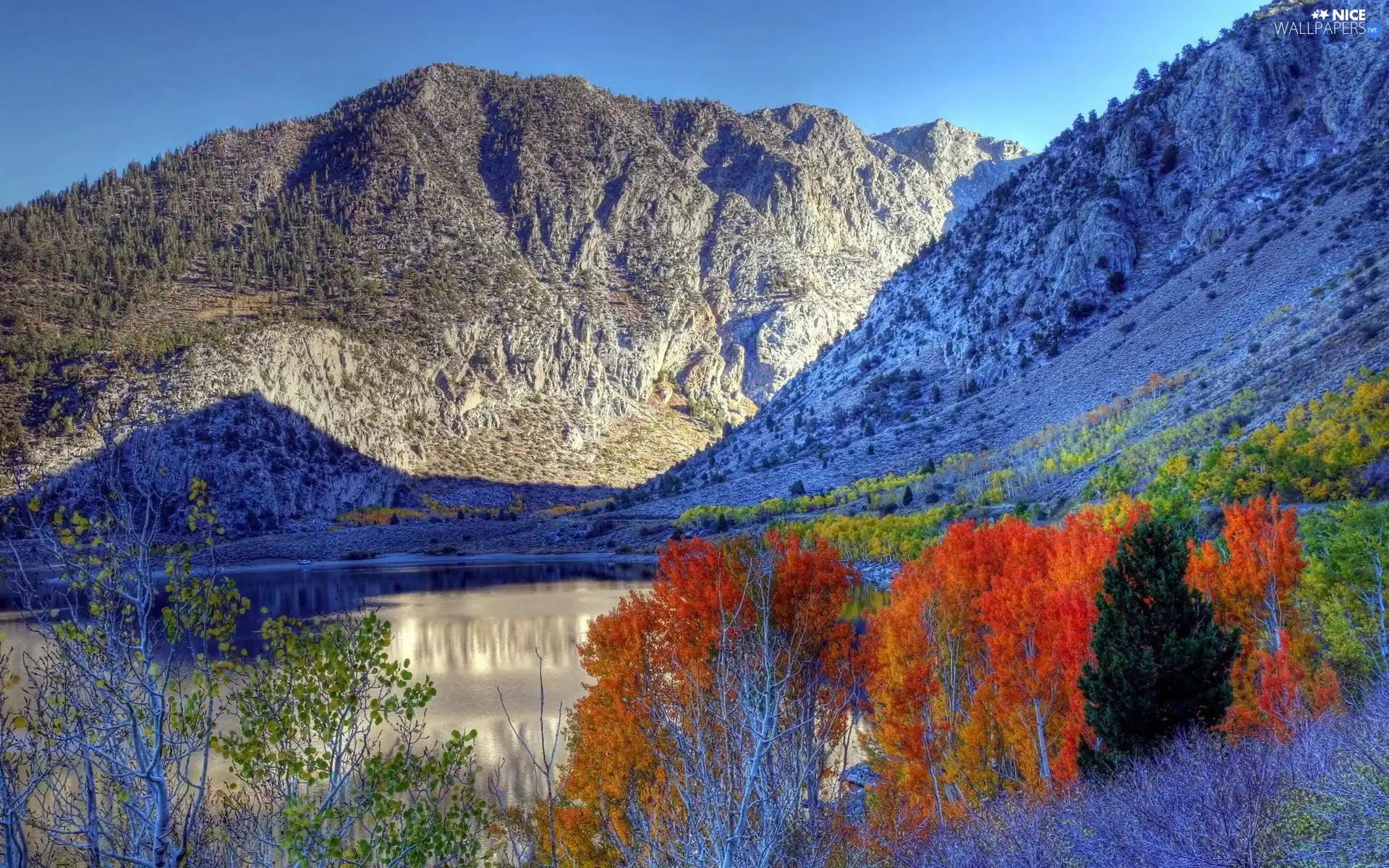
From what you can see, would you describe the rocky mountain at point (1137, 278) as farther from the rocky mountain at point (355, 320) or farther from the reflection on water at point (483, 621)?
the rocky mountain at point (355, 320)

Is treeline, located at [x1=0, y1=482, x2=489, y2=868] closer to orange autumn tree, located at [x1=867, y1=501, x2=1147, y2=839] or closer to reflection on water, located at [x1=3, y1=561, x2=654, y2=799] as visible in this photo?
reflection on water, located at [x1=3, y1=561, x2=654, y2=799]

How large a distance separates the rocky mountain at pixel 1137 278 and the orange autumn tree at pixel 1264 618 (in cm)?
2261

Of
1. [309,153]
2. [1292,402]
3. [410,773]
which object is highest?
[309,153]

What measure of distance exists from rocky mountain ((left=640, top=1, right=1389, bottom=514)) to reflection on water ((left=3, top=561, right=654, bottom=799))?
28223mm

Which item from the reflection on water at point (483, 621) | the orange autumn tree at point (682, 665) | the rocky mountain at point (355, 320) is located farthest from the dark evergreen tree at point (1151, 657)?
the rocky mountain at point (355, 320)

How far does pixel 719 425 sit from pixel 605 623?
163m

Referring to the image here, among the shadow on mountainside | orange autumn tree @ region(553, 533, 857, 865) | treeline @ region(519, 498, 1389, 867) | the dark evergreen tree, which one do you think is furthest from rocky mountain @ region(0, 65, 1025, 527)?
the dark evergreen tree

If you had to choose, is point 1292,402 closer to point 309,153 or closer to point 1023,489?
point 1023,489

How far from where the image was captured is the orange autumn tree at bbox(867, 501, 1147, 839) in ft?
71.2

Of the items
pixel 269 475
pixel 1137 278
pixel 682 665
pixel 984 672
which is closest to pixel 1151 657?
pixel 682 665

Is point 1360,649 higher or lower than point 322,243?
lower

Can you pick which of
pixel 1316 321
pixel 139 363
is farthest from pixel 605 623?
pixel 139 363

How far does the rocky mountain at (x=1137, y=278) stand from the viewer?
61688mm

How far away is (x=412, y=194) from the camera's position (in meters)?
179
